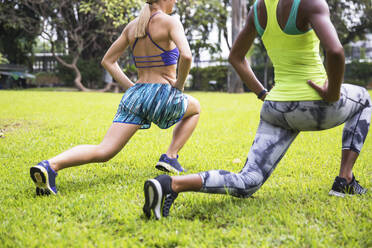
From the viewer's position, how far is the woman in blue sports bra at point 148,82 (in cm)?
313

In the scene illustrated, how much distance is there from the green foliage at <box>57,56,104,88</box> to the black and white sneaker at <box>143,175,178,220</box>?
24.4 metres

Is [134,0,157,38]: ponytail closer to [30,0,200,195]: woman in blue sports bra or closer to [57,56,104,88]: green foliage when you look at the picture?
[30,0,200,195]: woman in blue sports bra

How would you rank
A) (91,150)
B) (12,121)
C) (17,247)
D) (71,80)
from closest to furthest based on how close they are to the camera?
(17,247) < (91,150) < (12,121) < (71,80)

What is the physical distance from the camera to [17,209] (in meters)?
2.80

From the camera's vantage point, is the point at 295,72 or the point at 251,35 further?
the point at 251,35

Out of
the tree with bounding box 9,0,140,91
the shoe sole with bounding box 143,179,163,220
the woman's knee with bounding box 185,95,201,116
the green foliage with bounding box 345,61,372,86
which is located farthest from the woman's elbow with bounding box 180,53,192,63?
the green foliage with bounding box 345,61,372,86

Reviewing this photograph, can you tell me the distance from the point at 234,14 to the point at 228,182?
1932 cm

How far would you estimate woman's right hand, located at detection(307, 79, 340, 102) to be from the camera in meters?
2.40

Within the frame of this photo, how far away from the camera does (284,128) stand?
106 inches

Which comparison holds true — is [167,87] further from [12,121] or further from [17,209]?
[12,121]

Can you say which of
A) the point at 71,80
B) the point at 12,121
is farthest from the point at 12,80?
the point at 12,121

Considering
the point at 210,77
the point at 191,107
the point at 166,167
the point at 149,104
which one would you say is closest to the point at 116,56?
the point at 149,104

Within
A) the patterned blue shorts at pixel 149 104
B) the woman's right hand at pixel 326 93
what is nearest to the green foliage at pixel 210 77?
the patterned blue shorts at pixel 149 104

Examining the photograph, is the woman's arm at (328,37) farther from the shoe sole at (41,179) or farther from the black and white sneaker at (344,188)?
the shoe sole at (41,179)
